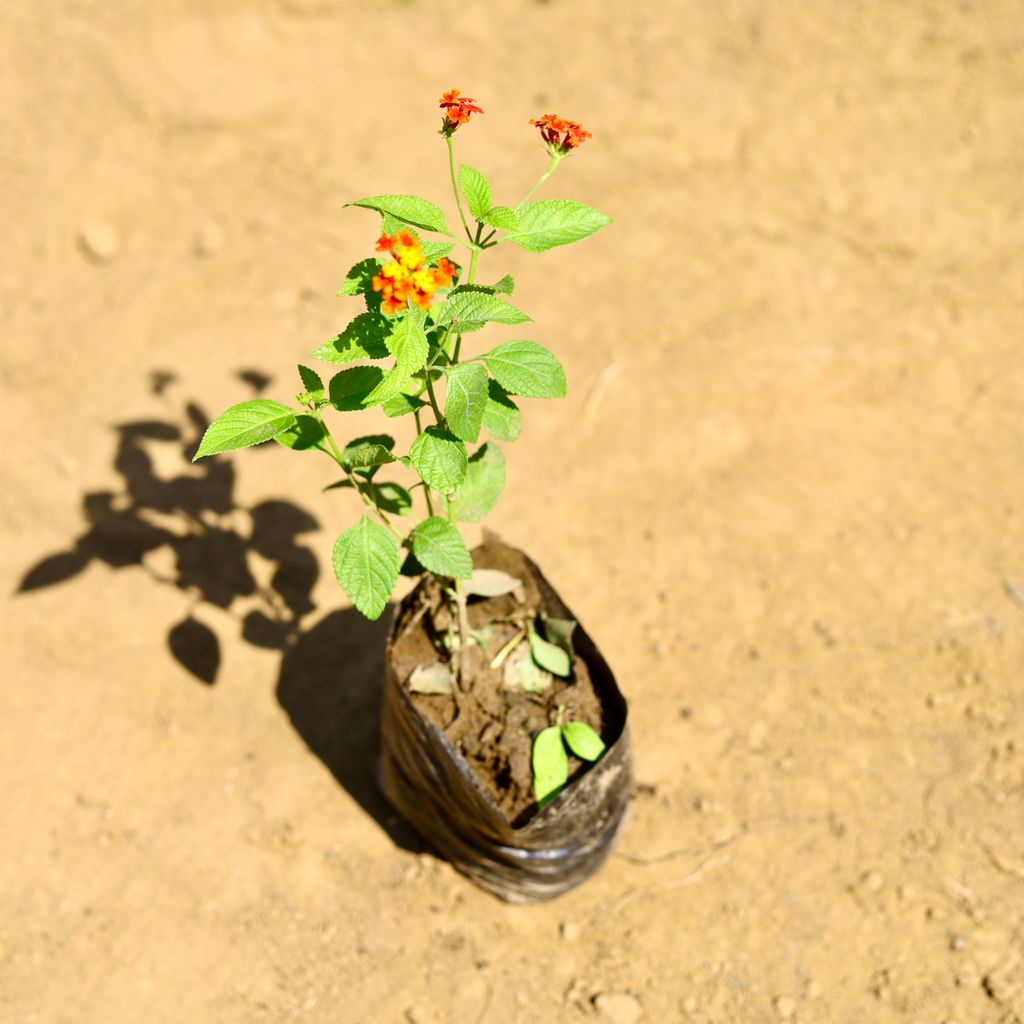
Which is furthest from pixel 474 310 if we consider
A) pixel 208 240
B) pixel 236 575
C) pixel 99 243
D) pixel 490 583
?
pixel 99 243

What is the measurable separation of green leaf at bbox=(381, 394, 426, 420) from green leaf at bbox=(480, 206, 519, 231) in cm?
35

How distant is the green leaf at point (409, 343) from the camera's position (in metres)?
1.68

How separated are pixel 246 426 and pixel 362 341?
0.26 metres

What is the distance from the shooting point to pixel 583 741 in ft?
7.77

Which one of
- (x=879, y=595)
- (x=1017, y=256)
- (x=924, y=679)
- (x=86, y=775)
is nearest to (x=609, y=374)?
(x=879, y=595)

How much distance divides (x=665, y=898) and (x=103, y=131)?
367 centimetres

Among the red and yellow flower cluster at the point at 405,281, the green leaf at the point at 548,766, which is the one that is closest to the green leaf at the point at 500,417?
the red and yellow flower cluster at the point at 405,281

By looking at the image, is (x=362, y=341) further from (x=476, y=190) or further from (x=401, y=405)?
(x=476, y=190)

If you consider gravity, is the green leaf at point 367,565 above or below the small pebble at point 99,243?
above

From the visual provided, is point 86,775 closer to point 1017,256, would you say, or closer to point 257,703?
point 257,703

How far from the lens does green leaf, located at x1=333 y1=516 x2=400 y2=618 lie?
193cm

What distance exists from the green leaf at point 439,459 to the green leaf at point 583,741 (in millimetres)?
776

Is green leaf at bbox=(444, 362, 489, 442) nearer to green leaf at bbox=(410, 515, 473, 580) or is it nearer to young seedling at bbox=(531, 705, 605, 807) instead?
green leaf at bbox=(410, 515, 473, 580)

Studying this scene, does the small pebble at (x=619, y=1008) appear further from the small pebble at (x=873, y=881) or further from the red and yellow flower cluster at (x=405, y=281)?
the red and yellow flower cluster at (x=405, y=281)
